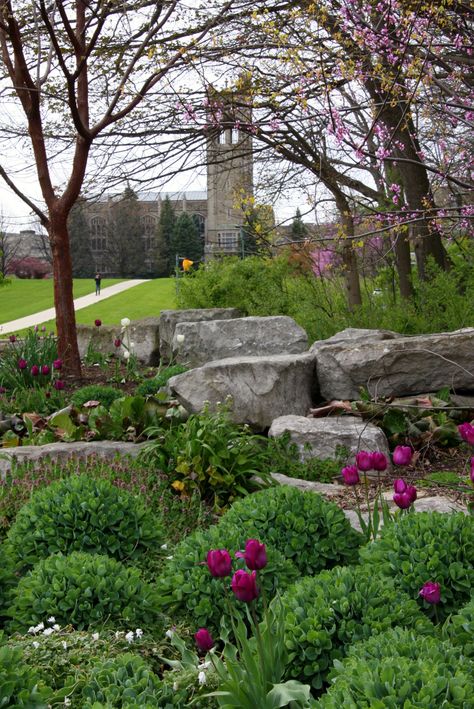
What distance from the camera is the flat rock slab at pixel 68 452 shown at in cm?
521

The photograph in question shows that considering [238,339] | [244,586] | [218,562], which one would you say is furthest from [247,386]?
[244,586]

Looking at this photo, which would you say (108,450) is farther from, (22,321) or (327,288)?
(22,321)

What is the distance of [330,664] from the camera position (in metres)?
2.31

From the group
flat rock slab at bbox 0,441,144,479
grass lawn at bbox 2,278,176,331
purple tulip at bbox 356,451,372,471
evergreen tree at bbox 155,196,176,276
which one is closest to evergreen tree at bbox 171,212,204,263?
evergreen tree at bbox 155,196,176,276

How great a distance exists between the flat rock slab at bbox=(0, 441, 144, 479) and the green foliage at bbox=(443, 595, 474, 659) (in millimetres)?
3151

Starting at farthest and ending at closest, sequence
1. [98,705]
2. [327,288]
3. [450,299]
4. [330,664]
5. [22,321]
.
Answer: [22,321] → [327,288] → [450,299] → [330,664] → [98,705]

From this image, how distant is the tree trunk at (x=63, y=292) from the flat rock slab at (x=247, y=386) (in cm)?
350

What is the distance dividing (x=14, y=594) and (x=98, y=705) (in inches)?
50.7

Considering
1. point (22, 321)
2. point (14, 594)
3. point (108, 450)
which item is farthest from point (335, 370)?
point (22, 321)

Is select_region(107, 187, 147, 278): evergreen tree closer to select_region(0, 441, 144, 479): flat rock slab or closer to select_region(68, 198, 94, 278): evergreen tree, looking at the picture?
select_region(68, 198, 94, 278): evergreen tree

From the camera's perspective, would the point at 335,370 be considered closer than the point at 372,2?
Yes

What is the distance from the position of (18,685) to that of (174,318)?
330 inches

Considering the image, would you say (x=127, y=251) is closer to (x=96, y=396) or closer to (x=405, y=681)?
(x=96, y=396)

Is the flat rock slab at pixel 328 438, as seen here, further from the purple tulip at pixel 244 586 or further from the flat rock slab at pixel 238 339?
the purple tulip at pixel 244 586
